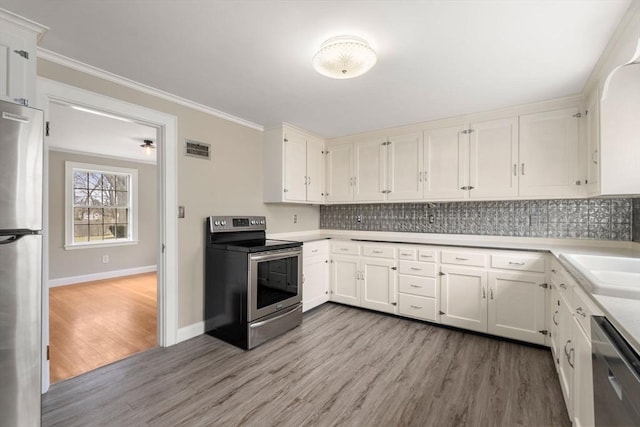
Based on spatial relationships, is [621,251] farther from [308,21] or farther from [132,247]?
[132,247]

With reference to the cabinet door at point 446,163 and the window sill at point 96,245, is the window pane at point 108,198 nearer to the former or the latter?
the window sill at point 96,245

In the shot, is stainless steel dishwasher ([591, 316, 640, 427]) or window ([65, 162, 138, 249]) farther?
window ([65, 162, 138, 249])

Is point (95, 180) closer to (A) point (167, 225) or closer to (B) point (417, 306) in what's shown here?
(A) point (167, 225)

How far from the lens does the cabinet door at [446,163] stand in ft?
10.3

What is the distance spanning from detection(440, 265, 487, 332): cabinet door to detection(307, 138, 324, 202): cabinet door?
1.82 m

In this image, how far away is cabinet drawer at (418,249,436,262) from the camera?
3.10m

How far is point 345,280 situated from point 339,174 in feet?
4.70

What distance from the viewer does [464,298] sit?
115 inches

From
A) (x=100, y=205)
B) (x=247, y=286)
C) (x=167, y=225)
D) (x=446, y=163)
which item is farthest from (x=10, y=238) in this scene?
(x=100, y=205)

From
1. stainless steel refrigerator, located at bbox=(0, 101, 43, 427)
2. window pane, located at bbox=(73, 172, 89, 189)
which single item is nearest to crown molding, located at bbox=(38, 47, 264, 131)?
stainless steel refrigerator, located at bbox=(0, 101, 43, 427)

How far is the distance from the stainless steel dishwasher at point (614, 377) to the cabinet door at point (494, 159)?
84.2 inches

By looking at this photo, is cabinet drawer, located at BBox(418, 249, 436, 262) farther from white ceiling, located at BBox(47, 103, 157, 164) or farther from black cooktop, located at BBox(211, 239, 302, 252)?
white ceiling, located at BBox(47, 103, 157, 164)

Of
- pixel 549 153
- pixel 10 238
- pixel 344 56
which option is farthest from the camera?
pixel 549 153

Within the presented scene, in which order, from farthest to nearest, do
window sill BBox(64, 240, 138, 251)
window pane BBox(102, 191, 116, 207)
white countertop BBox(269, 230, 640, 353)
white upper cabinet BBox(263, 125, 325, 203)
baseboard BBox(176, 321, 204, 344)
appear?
1. window pane BBox(102, 191, 116, 207)
2. window sill BBox(64, 240, 138, 251)
3. white upper cabinet BBox(263, 125, 325, 203)
4. baseboard BBox(176, 321, 204, 344)
5. white countertop BBox(269, 230, 640, 353)
